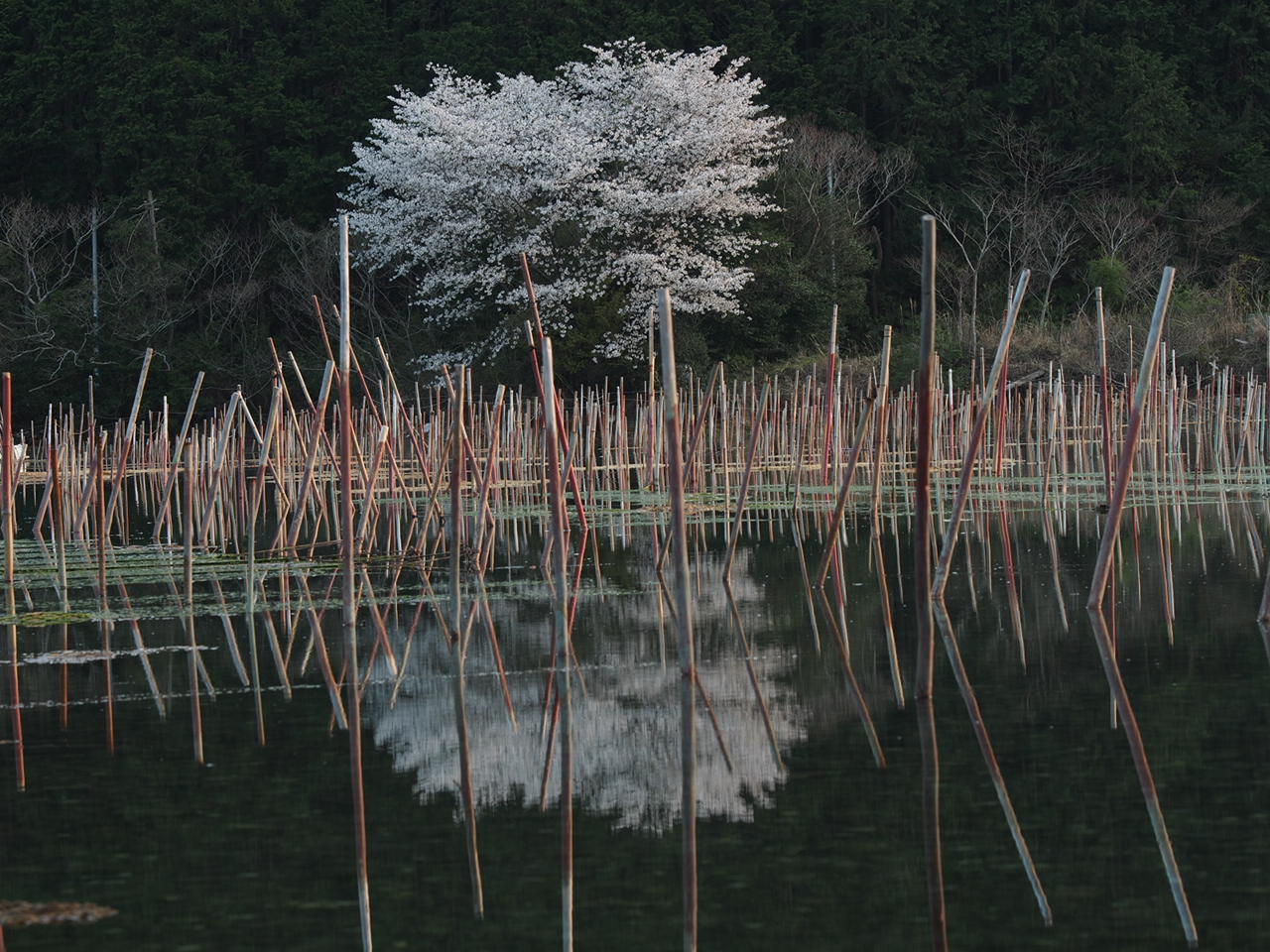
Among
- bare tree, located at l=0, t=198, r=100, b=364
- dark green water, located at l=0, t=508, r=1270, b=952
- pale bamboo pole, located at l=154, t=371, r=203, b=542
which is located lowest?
dark green water, located at l=0, t=508, r=1270, b=952

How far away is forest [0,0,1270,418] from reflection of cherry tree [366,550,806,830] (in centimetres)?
1995

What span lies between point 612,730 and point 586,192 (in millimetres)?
19993

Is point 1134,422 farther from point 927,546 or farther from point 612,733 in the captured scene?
point 612,733

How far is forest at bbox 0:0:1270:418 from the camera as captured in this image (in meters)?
29.0

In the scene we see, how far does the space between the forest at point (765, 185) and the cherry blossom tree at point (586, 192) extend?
1.74 meters

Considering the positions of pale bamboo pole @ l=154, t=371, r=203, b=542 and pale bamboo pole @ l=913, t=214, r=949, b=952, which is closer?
pale bamboo pole @ l=913, t=214, r=949, b=952

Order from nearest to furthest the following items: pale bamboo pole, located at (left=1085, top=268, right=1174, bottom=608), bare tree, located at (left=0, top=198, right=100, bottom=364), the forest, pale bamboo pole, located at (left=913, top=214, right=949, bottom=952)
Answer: pale bamboo pole, located at (left=913, top=214, right=949, bottom=952), pale bamboo pole, located at (left=1085, top=268, right=1174, bottom=608), bare tree, located at (left=0, top=198, right=100, bottom=364), the forest

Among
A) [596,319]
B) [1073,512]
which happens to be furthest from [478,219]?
[1073,512]

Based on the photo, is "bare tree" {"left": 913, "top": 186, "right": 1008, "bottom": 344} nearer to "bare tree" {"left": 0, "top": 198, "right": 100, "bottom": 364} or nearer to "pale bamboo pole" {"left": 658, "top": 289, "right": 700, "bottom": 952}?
"bare tree" {"left": 0, "top": 198, "right": 100, "bottom": 364}

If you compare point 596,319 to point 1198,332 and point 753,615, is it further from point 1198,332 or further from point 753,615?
point 753,615

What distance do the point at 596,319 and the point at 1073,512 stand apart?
41.5 feet

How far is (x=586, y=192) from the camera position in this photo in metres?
24.6

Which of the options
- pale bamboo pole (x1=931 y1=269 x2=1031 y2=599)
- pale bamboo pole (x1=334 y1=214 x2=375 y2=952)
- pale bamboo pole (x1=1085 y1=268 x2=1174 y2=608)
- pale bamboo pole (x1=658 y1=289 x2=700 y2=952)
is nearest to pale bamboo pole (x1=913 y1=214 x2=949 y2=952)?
pale bamboo pole (x1=658 y1=289 x2=700 y2=952)

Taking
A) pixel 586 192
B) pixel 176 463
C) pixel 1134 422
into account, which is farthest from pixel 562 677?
pixel 586 192
